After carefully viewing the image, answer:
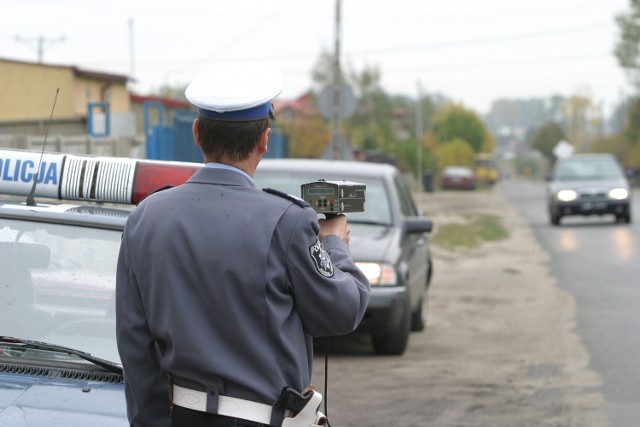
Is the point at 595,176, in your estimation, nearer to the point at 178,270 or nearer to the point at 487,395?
the point at 487,395

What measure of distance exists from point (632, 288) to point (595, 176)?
13.9 m

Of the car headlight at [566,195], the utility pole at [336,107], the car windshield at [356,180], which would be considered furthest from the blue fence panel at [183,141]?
the car windshield at [356,180]

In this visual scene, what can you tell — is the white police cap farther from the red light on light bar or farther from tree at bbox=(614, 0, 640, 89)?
tree at bbox=(614, 0, 640, 89)

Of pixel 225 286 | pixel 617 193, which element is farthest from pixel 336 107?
pixel 225 286

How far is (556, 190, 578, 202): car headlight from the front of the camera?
27.2 metres

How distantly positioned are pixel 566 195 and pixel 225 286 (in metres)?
25.0

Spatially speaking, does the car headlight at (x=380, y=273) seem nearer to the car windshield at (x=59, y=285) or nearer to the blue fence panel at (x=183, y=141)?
the car windshield at (x=59, y=285)

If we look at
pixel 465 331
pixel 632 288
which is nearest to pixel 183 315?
pixel 465 331

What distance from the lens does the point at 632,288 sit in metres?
14.5

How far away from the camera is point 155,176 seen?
4.39 metres

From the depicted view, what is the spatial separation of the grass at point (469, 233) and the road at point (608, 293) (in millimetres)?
1076

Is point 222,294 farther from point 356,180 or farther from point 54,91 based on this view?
point 54,91

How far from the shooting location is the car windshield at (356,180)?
34.1ft

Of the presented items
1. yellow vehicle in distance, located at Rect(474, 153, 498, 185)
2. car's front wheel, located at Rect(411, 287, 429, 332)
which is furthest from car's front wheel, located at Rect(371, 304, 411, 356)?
yellow vehicle in distance, located at Rect(474, 153, 498, 185)
